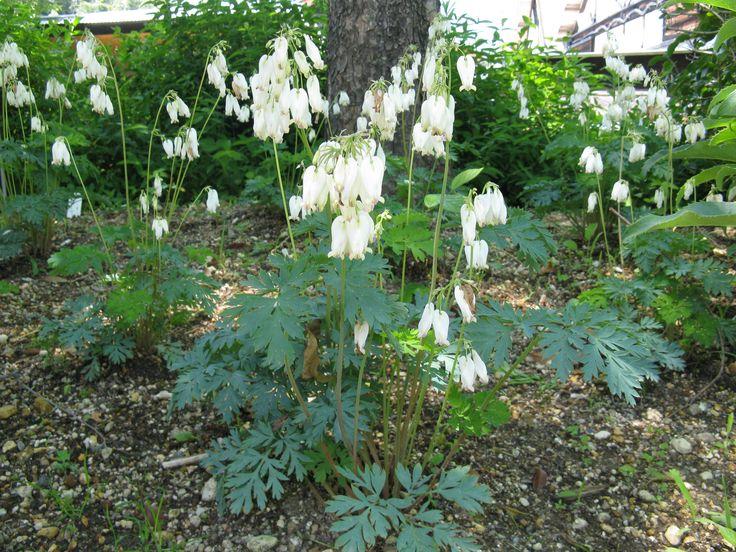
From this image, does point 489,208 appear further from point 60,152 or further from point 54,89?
point 54,89

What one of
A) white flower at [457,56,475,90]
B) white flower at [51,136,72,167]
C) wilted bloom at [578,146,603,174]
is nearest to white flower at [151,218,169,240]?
white flower at [51,136,72,167]

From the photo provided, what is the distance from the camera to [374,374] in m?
2.46

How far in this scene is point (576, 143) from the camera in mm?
3998

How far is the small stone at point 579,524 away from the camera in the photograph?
7.65 ft

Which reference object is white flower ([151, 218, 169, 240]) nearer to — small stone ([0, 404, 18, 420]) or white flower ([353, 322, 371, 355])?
small stone ([0, 404, 18, 420])

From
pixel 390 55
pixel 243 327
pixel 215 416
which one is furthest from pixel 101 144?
pixel 243 327

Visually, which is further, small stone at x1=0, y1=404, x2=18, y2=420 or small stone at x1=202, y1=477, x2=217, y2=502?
small stone at x1=0, y1=404, x2=18, y2=420

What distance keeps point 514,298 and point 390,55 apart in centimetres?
208

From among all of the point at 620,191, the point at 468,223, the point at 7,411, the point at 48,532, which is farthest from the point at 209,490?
the point at 620,191

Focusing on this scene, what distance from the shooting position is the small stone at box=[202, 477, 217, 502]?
2.41 metres

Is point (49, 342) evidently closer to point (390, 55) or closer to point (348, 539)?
point (348, 539)

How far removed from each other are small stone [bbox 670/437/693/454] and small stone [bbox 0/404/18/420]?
9.96 ft

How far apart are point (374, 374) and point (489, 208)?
2.83 feet

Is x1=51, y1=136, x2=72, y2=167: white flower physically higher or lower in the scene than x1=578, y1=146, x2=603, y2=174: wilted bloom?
higher
